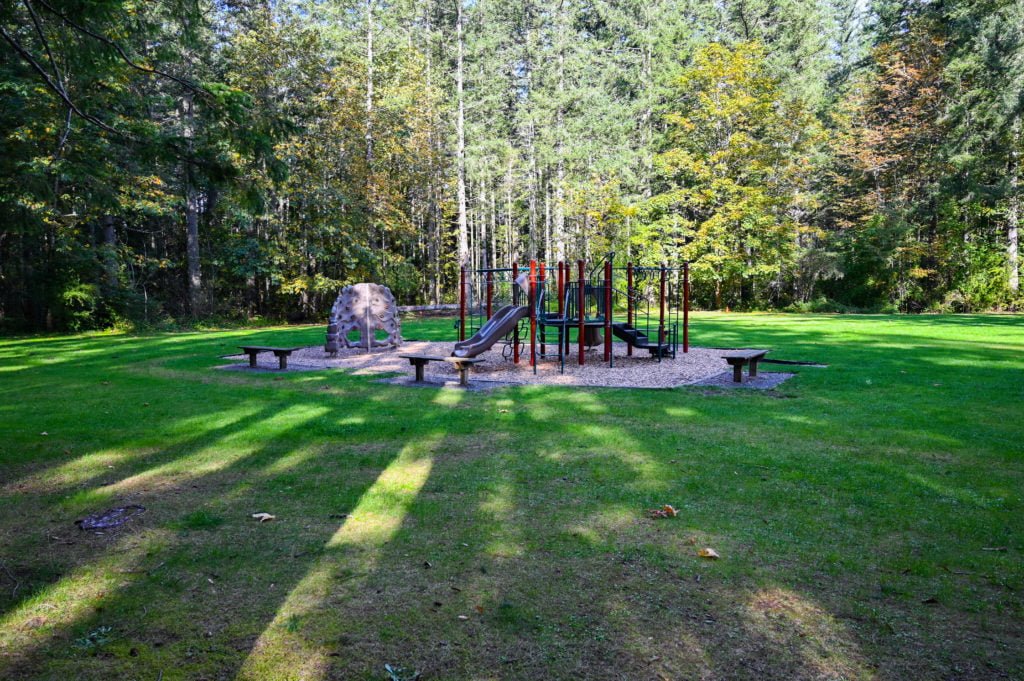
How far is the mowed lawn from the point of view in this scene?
273 centimetres

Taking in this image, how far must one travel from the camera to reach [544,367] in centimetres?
1223

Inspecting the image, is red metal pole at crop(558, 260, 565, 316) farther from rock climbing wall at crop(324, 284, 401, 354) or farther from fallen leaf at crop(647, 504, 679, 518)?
fallen leaf at crop(647, 504, 679, 518)

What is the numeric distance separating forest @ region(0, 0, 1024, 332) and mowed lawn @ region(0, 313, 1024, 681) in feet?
48.0

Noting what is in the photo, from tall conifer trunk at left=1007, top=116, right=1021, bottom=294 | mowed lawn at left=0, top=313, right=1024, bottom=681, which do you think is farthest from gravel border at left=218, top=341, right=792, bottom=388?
tall conifer trunk at left=1007, top=116, right=1021, bottom=294

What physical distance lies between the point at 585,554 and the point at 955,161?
30415 millimetres

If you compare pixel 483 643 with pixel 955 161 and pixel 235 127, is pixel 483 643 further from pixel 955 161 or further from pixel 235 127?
pixel 955 161

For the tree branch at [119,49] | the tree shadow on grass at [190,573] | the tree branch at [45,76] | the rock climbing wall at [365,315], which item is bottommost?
the tree shadow on grass at [190,573]

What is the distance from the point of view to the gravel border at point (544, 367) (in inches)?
411

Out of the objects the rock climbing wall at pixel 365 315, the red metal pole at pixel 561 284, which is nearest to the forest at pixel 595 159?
the rock climbing wall at pixel 365 315

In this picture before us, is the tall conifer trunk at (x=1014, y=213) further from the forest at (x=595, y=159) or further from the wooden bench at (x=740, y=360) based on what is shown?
the wooden bench at (x=740, y=360)

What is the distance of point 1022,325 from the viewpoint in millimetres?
18984

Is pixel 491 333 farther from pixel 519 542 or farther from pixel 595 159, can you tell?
pixel 595 159

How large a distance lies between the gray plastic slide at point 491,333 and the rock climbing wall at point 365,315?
3.78m

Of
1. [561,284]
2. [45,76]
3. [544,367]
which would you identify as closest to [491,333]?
[544,367]
